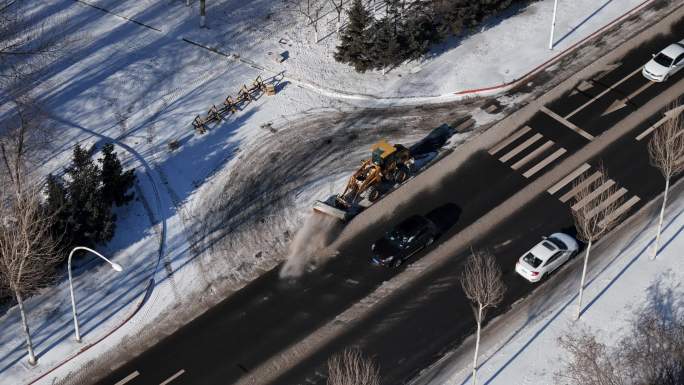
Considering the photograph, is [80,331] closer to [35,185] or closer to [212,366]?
[212,366]

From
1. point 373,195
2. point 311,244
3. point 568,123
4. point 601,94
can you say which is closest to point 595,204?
point 568,123

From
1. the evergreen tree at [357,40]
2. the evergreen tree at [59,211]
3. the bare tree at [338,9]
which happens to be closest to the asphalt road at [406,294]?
the evergreen tree at [59,211]

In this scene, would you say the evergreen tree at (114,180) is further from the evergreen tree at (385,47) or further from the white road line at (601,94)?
the white road line at (601,94)

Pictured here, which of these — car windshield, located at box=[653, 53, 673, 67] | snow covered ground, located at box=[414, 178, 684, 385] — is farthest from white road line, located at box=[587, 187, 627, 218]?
car windshield, located at box=[653, 53, 673, 67]

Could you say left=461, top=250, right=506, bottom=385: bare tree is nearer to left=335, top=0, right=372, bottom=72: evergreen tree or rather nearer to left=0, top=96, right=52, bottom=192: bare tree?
left=335, top=0, right=372, bottom=72: evergreen tree

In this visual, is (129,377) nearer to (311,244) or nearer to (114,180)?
(311,244)

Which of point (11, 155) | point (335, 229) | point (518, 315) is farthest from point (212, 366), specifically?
point (11, 155)
